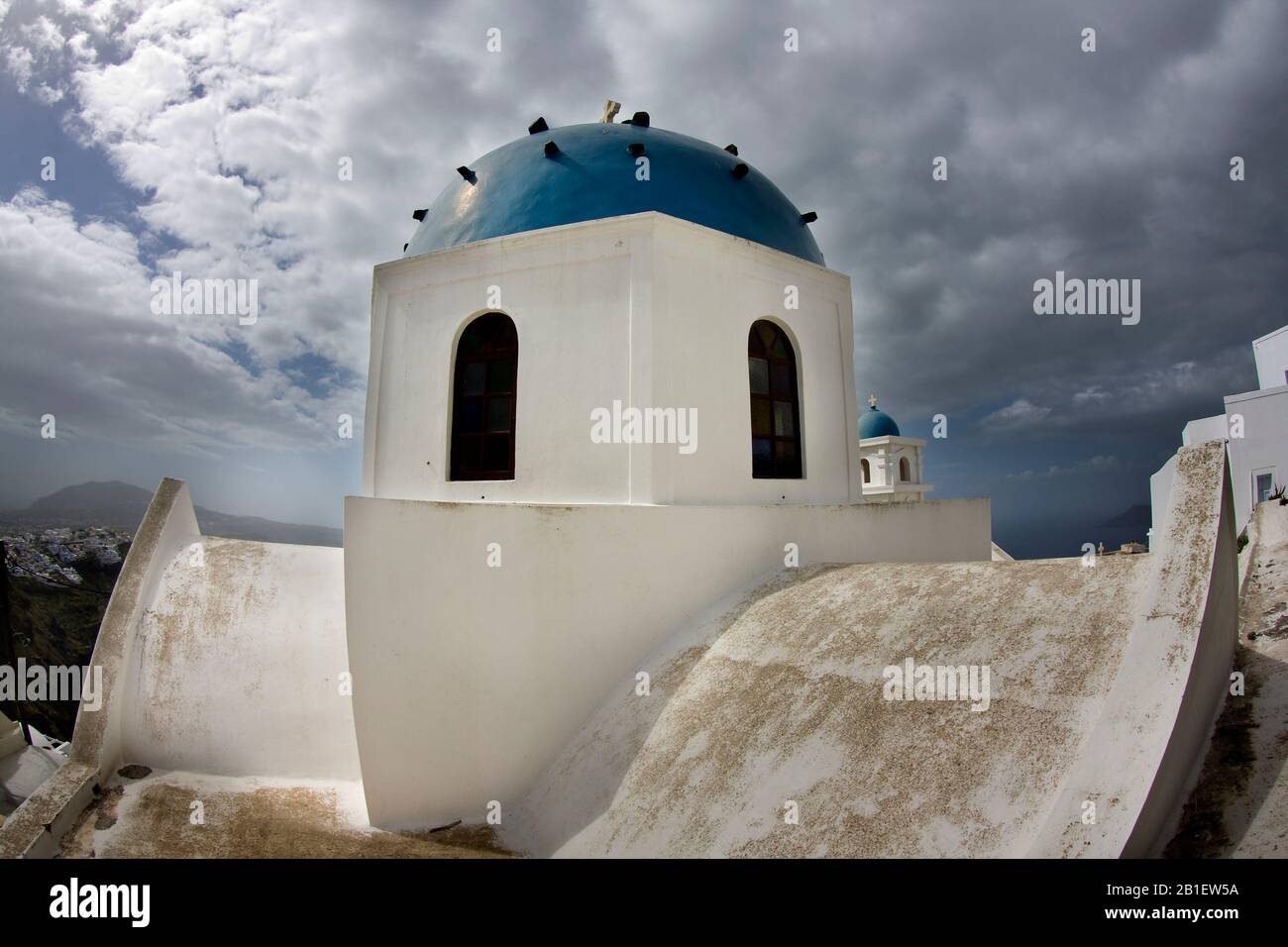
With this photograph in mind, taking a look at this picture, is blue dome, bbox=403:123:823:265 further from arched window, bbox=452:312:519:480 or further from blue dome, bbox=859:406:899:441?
blue dome, bbox=859:406:899:441

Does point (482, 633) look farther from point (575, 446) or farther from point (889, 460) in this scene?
point (889, 460)

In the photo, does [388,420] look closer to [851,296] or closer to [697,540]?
[697,540]

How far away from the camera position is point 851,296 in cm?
819

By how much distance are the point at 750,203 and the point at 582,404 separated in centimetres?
312

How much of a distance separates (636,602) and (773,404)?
295 cm

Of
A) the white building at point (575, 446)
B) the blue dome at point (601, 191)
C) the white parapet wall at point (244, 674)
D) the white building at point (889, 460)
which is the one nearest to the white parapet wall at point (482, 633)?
the white building at point (575, 446)

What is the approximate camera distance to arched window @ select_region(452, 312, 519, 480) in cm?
683

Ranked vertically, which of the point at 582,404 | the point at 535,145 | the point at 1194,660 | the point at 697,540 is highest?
the point at 535,145

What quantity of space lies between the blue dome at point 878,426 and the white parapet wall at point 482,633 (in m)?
21.1

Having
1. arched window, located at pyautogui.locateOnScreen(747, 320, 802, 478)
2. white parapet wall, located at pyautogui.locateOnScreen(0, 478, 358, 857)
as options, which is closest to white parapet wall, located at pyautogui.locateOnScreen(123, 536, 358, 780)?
white parapet wall, located at pyautogui.locateOnScreen(0, 478, 358, 857)

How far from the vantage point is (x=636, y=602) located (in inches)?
221

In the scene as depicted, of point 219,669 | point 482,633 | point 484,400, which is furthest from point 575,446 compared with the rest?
point 219,669

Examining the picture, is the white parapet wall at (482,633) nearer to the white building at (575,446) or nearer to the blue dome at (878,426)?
the white building at (575,446)
